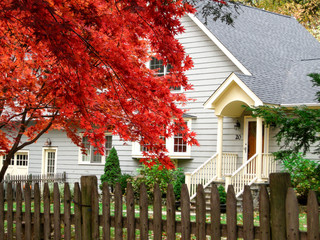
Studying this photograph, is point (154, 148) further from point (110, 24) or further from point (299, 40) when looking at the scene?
point (299, 40)

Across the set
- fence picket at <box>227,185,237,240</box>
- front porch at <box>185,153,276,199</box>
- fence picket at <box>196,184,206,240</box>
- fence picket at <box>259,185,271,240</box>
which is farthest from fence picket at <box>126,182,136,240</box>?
front porch at <box>185,153,276,199</box>

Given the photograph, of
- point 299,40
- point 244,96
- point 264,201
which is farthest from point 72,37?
point 299,40

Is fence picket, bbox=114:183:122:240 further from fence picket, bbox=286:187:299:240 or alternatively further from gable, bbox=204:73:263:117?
gable, bbox=204:73:263:117

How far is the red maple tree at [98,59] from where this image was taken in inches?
255

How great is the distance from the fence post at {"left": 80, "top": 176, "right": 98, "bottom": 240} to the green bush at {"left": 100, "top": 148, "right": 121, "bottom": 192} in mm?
14144

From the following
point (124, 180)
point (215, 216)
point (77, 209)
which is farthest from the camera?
point (124, 180)

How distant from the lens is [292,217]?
4.71 metres

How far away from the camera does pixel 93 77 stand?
8.15 meters

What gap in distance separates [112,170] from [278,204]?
16088 mm

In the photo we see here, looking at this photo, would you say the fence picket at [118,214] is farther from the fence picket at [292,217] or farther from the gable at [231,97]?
the gable at [231,97]

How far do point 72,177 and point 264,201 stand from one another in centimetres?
1952

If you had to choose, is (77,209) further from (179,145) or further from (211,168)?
(179,145)

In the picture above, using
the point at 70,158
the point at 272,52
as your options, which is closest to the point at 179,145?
the point at 272,52

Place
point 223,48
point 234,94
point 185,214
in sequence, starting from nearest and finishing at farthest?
point 185,214 < point 234,94 < point 223,48
